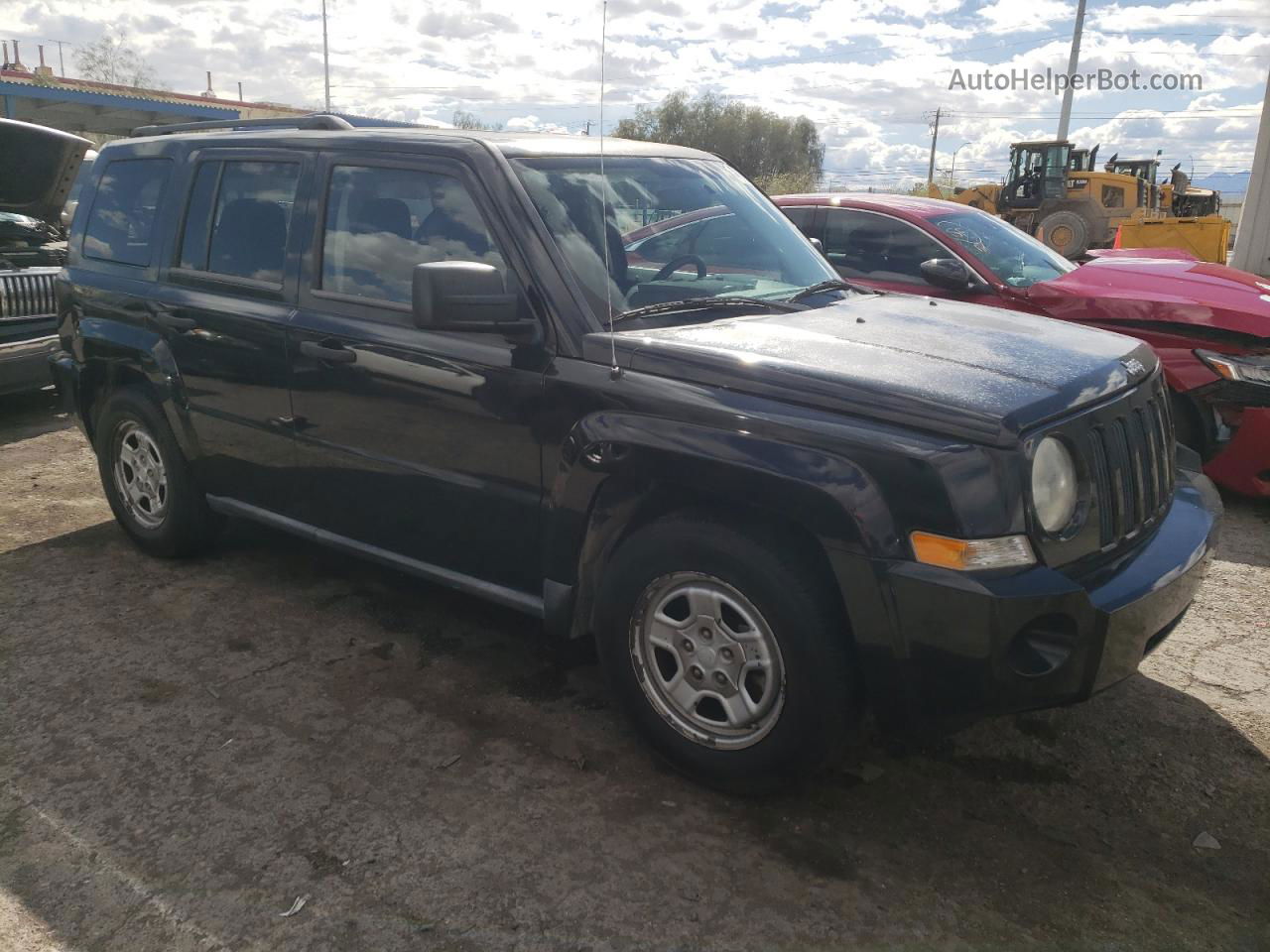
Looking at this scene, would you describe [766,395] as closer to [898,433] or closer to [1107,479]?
[898,433]

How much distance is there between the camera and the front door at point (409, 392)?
128 inches

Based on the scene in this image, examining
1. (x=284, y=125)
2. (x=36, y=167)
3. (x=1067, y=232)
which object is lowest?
(x=1067, y=232)

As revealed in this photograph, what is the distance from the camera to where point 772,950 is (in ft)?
7.86

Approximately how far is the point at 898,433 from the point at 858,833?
114cm

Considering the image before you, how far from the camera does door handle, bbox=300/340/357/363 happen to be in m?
3.57

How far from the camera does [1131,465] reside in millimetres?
2922

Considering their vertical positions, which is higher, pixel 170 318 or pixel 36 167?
pixel 36 167

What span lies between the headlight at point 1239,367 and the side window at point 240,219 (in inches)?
177

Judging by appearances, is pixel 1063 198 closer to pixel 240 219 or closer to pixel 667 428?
pixel 240 219

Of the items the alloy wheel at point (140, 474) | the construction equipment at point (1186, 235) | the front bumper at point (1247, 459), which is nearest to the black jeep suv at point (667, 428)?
the alloy wheel at point (140, 474)

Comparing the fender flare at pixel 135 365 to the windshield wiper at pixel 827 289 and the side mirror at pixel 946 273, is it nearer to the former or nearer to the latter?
the windshield wiper at pixel 827 289

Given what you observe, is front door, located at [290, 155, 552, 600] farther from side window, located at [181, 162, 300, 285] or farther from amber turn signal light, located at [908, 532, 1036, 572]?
amber turn signal light, located at [908, 532, 1036, 572]

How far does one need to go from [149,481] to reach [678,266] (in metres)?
2.74

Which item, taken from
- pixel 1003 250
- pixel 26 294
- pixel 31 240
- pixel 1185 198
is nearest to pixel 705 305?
pixel 1003 250
